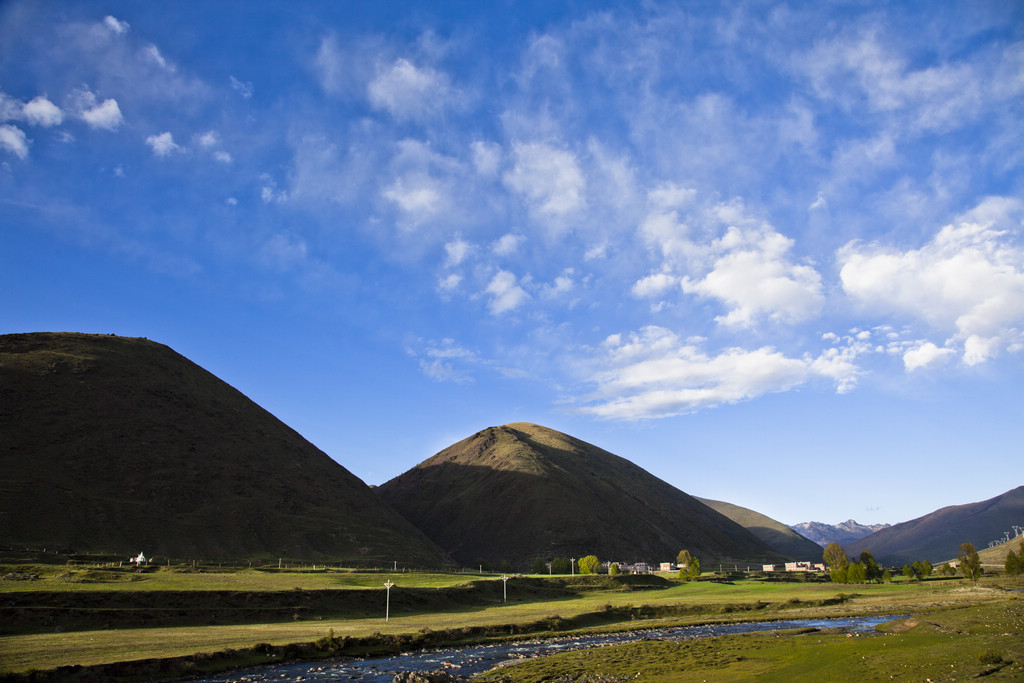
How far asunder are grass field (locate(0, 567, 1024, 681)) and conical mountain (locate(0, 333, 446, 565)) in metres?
26.6

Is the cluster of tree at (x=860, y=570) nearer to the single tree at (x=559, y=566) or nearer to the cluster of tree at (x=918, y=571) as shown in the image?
the cluster of tree at (x=918, y=571)

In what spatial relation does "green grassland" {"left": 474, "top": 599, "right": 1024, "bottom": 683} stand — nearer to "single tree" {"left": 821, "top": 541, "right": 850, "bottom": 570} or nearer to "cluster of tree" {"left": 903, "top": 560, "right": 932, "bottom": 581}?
"single tree" {"left": 821, "top": 541, "right": 850, "bottom": 570}

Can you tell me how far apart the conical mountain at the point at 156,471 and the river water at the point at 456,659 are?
6758cm

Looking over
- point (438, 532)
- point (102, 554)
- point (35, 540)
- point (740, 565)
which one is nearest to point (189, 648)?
point (102, 554)

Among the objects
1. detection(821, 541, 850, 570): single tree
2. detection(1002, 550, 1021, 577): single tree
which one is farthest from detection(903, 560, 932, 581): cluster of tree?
detection(1002, 550, 1021, 577): single tree

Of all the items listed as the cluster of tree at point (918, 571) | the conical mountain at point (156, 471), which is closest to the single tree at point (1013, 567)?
the cluster of tree at point (918, 571)

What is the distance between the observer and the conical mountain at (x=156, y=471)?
95500 mm

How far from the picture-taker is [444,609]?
232 ft

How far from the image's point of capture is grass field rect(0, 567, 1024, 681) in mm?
37438

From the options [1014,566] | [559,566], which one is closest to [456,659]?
[559,566]

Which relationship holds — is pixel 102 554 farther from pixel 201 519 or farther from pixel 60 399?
pixel 60 399

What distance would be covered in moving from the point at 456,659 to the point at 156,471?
100m

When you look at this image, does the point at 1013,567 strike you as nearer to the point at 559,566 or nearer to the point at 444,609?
the point at 559,566

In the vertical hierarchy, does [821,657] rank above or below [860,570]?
above
